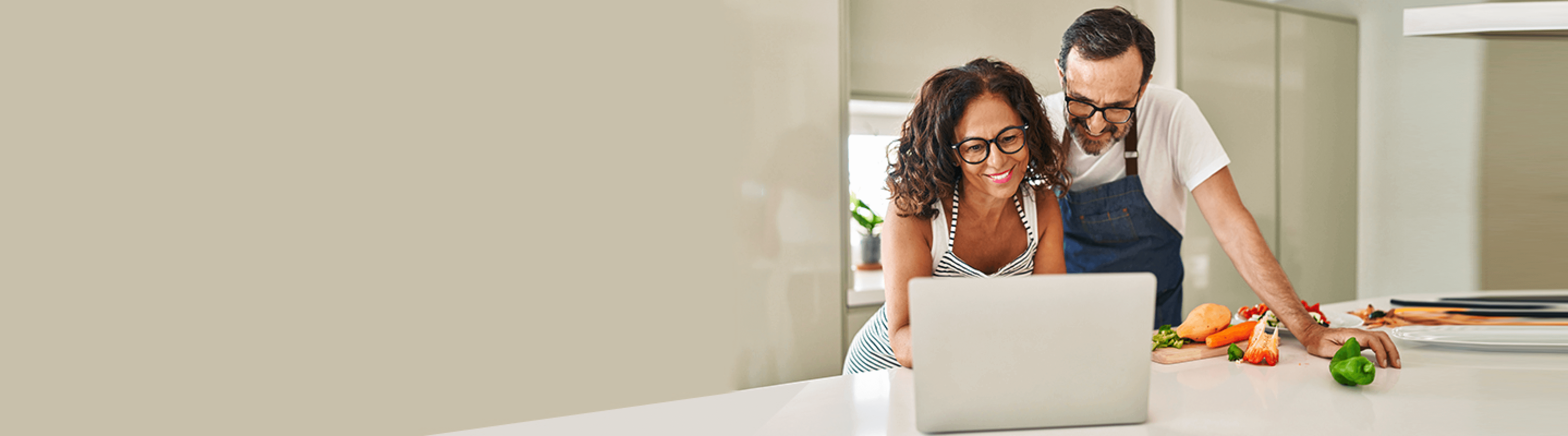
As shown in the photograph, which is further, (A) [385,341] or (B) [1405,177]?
(B) [1405,177]

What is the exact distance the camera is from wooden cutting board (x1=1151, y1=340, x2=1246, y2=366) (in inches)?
48.0

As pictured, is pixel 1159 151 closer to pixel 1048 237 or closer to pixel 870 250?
pixel 1048 237

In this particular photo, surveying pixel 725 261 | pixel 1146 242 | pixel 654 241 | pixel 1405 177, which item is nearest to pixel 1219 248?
pixel 1405 177

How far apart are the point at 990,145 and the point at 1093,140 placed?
53 cm

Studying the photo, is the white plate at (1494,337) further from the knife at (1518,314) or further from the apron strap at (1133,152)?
the apron strap at (1133,152)

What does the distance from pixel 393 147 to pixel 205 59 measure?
18.0 inches

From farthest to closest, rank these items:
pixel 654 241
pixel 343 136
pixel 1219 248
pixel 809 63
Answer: pixel 1219 248 → pixel 809 63 → pixel 654 241 → pixel 343 136

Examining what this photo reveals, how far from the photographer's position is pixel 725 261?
264 cm

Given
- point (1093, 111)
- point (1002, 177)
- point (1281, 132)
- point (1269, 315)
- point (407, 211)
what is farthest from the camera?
point (1281, 132)

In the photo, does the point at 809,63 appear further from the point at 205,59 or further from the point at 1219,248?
the point at 1219,248

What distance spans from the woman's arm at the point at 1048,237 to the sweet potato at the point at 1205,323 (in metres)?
0.24

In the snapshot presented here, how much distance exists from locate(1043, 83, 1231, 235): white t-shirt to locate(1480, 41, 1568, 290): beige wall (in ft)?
11.1

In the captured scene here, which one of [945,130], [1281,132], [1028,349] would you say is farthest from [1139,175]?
[1281,132]

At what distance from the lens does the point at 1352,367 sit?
102 centimetres
